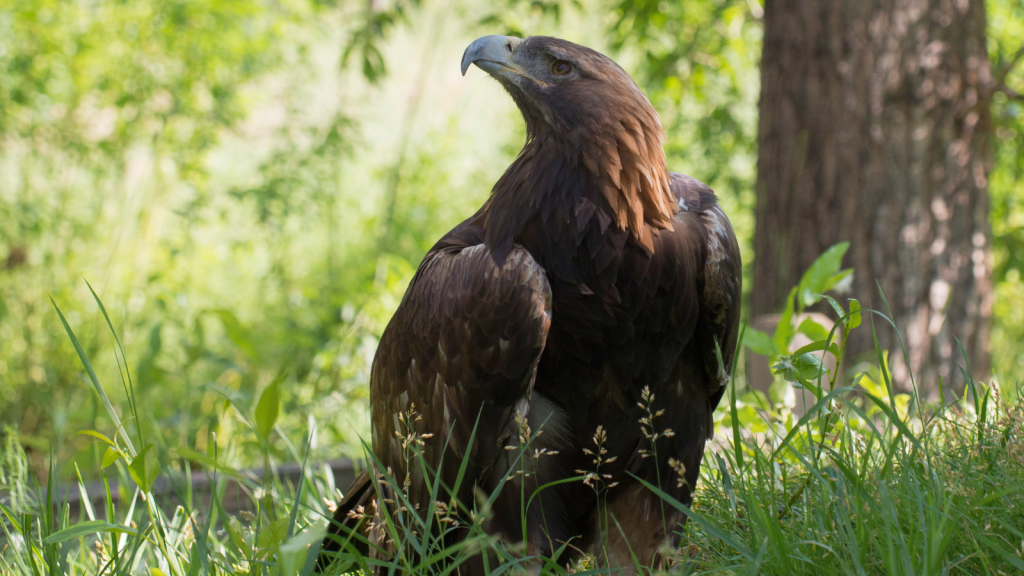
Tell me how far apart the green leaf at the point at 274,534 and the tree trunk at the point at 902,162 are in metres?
2.92

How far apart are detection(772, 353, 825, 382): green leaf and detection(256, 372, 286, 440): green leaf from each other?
4.26ft

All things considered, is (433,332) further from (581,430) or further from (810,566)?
(810,566)

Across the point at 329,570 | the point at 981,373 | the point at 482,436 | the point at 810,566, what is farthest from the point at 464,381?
the point at 981,373

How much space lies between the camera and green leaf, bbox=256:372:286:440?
199 centimetres

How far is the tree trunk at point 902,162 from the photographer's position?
11.8ft

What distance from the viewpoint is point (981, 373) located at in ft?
12.3

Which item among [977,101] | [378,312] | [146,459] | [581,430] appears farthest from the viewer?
[378,312]


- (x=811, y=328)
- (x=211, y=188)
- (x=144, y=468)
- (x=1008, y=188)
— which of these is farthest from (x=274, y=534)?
(x=1008, y=188)

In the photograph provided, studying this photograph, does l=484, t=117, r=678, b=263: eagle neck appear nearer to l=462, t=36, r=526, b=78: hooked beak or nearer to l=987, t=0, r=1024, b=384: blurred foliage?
l=462, t=36, r=526, b=78: hooked beak

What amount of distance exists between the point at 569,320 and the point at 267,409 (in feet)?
2.77

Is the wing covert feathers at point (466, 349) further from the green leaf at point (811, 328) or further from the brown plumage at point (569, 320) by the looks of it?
the green leaf at point (811, 328)

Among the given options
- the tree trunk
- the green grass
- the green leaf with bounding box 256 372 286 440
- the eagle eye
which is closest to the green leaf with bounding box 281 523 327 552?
the green grass

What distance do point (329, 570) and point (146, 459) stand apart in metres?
0.52

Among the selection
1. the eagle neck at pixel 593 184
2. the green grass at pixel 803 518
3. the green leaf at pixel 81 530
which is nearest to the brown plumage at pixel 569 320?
the eagle neck at pixel 593 184
